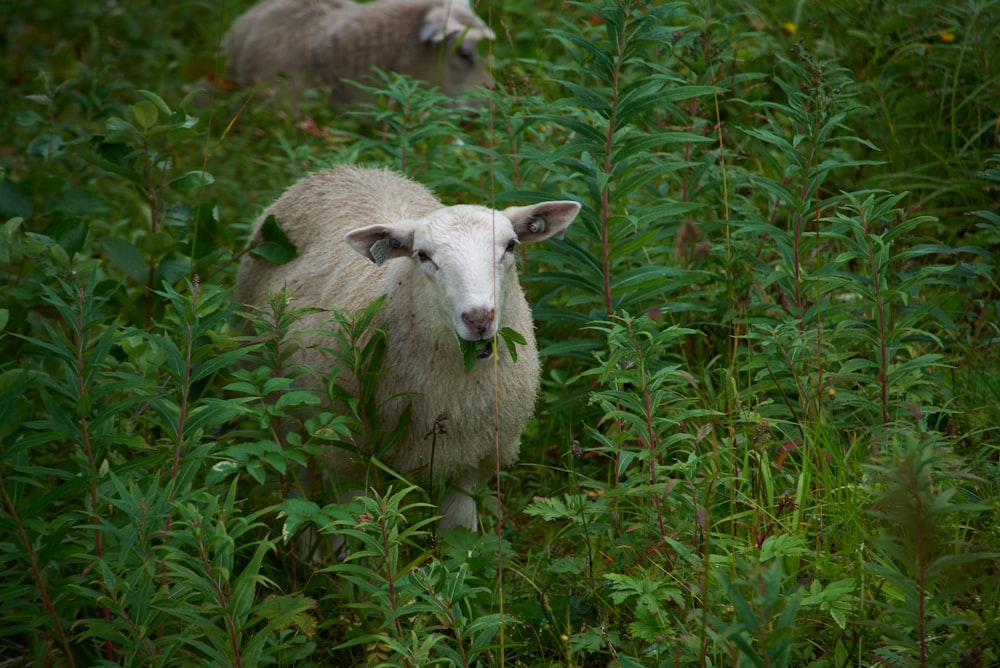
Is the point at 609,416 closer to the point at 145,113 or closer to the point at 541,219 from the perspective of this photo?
the point at 541,219

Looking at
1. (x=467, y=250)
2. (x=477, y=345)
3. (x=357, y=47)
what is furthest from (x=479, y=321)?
(x=357, y=47)

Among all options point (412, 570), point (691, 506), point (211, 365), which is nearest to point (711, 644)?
point (691, 506)

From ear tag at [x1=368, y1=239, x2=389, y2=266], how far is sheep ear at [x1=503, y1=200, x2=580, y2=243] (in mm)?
436

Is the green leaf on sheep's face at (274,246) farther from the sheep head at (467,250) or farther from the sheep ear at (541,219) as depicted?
the sheep ear at (541,219)

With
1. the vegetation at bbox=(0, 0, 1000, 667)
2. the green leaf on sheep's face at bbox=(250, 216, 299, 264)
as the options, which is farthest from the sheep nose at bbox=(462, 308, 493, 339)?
the green leaf on sheep's face at bbox=(250, 216, 299, 264)

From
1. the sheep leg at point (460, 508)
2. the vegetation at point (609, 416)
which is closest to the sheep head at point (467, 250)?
the vegetation at point (609, 416)

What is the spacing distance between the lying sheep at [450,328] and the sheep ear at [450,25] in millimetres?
4261

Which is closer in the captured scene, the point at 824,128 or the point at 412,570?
the point at 412,570

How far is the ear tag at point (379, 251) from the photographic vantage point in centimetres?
338

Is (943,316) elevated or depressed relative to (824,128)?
depressed

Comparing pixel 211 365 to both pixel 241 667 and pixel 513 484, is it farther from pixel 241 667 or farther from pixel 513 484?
pixel 513 484

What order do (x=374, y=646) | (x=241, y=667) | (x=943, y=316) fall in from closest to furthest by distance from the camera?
(x=241, y=667) → (x=374, y=646) → (x=943, y=316)

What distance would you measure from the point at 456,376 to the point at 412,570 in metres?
0.87

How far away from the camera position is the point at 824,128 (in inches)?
123
